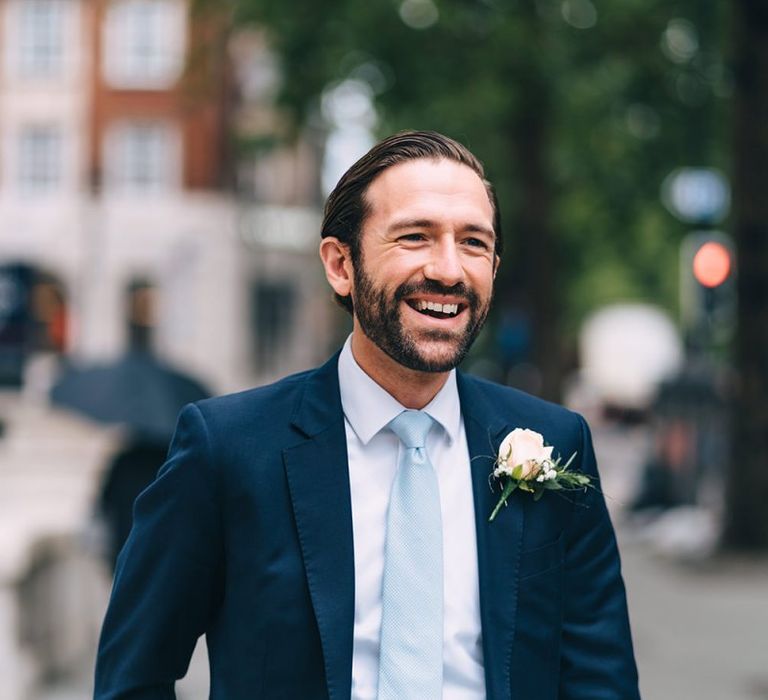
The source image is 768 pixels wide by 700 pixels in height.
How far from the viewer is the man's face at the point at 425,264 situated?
7.97ft

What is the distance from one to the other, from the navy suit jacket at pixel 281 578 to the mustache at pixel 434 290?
0.23 meters

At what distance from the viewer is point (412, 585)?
2.39m

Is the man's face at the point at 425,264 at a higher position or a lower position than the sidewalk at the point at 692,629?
higher

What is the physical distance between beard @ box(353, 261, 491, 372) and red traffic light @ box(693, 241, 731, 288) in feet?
39.2

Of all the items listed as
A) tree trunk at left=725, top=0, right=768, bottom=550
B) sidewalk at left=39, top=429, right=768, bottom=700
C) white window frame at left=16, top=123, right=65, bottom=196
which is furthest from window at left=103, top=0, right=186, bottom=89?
tree trunk at left=725, top=0, right=768, bottom=550

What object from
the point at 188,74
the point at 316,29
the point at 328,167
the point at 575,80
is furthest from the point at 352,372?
the point at 328,167

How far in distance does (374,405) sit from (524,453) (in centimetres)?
25

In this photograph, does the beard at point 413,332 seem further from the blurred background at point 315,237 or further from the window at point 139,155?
the window at point 139,155

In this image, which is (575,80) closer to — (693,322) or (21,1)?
(693,322)

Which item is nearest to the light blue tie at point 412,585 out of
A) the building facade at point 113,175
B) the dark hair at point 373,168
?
the dark hair at point 373,168

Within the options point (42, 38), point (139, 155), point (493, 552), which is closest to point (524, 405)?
point (493, 552)

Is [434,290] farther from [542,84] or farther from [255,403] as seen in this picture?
[542,84]

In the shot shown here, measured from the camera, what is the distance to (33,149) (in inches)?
1576

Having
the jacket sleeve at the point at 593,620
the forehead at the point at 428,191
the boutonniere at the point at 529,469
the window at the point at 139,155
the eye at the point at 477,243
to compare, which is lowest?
the jacket sleeve at the point at 593,620
